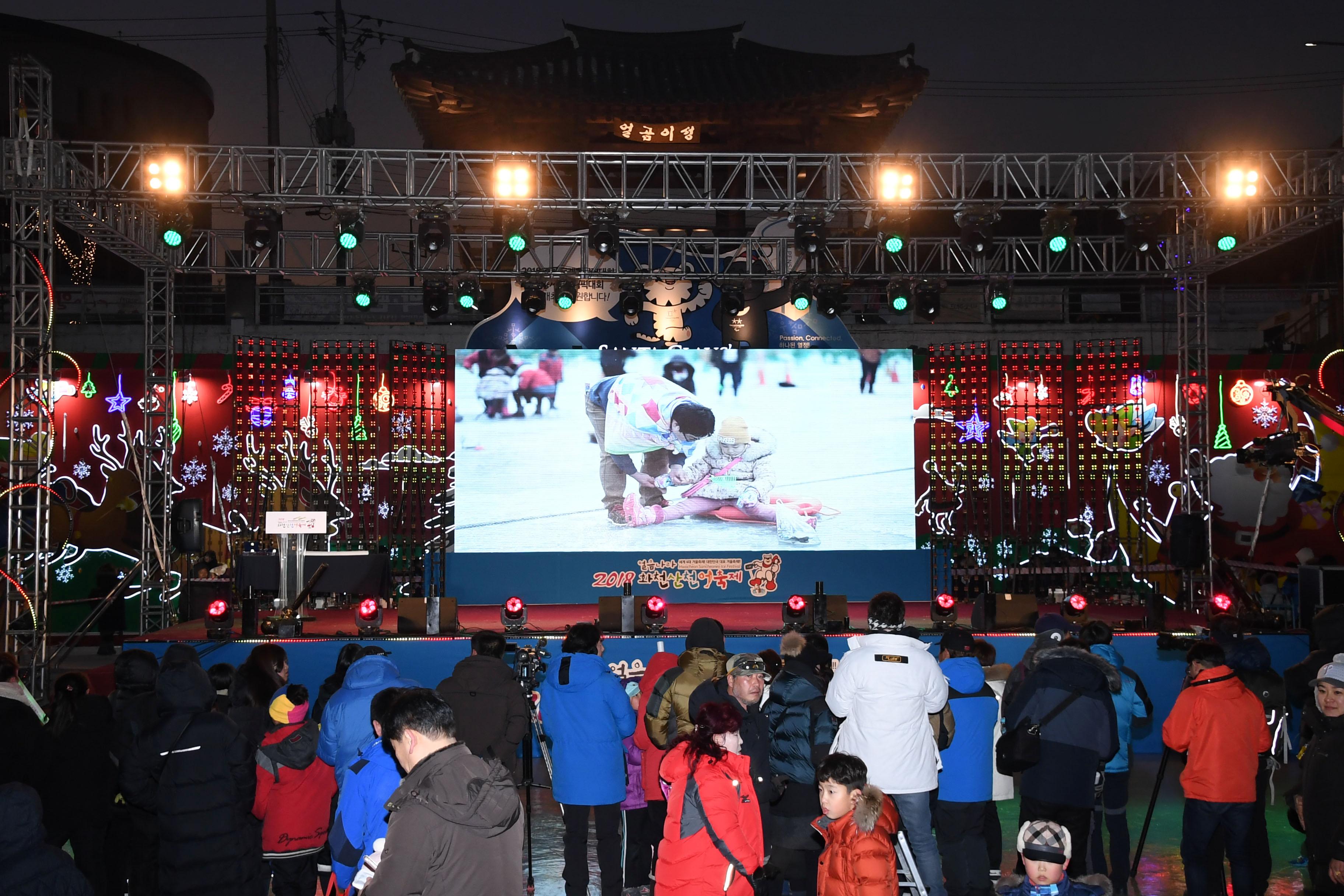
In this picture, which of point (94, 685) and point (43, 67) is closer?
point (43, 67)

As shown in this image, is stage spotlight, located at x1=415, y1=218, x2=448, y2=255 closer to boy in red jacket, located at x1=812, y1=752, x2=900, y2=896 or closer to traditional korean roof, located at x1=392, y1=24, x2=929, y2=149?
traditional korean roof, located at x1=392, y1=24, x2=929, y2=149

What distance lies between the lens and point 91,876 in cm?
477

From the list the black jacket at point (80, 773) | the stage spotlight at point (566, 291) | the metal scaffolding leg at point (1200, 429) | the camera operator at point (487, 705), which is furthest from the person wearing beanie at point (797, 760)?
the stage spotlight at point (566, 291)

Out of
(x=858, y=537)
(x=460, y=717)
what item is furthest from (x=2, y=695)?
(x=858, y=537)

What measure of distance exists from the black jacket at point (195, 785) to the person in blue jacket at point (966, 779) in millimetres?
2913

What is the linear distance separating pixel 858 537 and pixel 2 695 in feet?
34.7

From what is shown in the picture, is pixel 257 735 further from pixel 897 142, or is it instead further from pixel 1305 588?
pixel 897 142

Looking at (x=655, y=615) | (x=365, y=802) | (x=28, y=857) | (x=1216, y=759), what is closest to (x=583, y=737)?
(x=365, y=802)

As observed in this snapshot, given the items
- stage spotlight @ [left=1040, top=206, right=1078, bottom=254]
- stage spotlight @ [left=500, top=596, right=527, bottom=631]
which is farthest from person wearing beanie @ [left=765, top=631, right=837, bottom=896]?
stage spotlight @ [left=1040, top=206, right=1078, bottom=254]

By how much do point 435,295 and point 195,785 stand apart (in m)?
8.94

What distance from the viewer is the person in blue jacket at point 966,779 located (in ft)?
16.3


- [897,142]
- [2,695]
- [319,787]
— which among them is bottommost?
[319,787]

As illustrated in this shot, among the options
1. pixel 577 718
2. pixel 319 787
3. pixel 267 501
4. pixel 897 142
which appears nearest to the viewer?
pixel 319 787

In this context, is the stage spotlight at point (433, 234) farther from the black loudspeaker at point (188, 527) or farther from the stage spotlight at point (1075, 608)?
the stage spotlight at point (1075, 608)
